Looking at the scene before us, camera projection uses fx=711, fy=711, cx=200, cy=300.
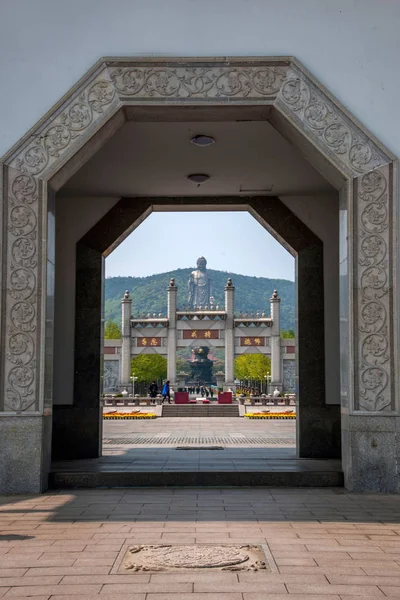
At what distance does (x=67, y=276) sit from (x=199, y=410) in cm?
1401

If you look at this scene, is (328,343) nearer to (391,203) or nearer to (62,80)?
(391,203)

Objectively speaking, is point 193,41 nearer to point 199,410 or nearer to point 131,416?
point 131,416

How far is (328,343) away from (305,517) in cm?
422

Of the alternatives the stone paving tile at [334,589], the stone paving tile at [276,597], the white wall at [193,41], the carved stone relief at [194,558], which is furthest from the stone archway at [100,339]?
the stone paving tile at [276,597]

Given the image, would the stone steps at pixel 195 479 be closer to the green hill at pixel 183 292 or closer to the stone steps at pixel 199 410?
the stone steps at pixel 199 410

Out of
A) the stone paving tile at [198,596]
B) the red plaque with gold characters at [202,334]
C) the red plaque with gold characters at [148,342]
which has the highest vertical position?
the red plaque with gold characters at [202,334]

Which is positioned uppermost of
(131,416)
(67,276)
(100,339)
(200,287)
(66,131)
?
(200,287)

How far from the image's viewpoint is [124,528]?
5.13m

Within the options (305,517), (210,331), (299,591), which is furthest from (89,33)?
(210,331)

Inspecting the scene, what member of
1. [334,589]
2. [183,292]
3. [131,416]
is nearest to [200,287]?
[183,292]

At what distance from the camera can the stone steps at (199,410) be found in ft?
75.0

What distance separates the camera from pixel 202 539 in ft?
15.6

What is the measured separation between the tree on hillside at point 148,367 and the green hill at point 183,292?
88.3m

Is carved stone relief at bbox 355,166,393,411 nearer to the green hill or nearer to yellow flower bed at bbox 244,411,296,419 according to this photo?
yellow flower bed at bbox 244,411,296,419
